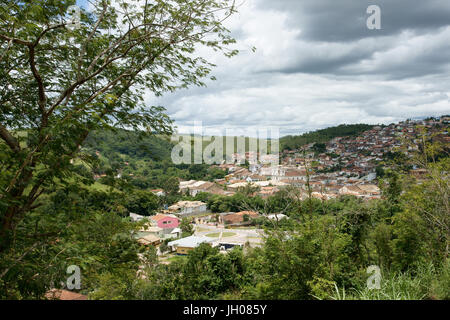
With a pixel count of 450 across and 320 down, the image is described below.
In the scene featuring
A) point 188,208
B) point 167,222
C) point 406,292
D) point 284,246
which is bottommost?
point 167,222

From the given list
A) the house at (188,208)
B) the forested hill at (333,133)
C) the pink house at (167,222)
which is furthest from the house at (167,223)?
the forested hill at (333,133)

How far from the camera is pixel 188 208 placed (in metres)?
41.2

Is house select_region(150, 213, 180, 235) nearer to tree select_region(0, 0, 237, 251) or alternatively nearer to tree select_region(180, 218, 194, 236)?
tree select_region(180, 218, 194, 236)

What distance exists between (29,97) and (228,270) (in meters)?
10.3

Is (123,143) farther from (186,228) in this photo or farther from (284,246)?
(186,228)

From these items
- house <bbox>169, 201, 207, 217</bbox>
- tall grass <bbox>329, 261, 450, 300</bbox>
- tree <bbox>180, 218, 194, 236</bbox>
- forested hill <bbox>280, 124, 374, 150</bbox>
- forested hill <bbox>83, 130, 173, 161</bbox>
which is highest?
forested hill <bbox>280, 124, 374, 150</bbox>

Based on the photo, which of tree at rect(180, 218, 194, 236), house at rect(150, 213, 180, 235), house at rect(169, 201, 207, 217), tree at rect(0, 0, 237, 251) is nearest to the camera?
tree at rect(0, 0, 237, 251)

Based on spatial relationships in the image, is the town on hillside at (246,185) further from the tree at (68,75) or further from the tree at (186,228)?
the tree at (68,75)

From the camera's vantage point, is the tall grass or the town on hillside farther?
the town on hillside

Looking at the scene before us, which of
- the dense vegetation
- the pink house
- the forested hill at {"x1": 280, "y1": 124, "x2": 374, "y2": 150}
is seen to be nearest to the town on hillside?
the pink house

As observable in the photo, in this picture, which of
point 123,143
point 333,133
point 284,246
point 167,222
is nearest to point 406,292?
Answer: point 284,246

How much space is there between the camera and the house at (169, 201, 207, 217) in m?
40.8

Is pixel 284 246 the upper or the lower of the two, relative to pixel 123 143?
lower
